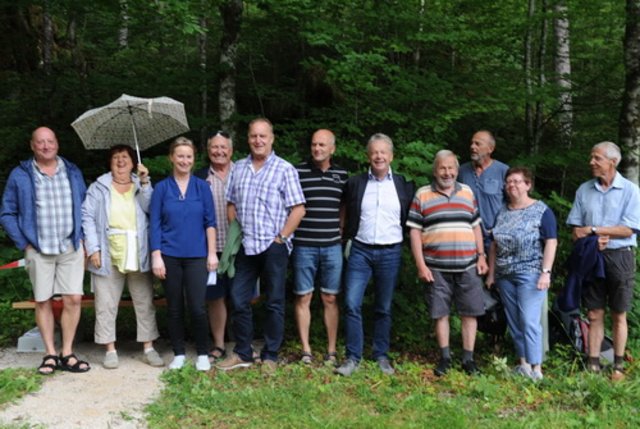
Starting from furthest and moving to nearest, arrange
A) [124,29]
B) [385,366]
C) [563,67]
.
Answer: [124,29], [563,67], [385,366]

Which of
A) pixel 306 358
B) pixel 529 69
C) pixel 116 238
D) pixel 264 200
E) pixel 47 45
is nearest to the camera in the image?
pixel 264 200

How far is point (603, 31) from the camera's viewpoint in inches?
432

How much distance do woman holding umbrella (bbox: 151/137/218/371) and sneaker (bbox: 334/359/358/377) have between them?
44.8 inches

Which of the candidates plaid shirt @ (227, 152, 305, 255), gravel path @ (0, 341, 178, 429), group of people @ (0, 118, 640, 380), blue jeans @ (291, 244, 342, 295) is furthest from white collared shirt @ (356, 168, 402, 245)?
gravel path @ (0, 341, 178, 429)

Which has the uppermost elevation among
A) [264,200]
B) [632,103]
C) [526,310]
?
[632,103]

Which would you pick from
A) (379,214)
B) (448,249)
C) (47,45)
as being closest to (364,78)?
(379,214)

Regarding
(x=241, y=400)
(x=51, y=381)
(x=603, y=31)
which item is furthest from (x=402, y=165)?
(x=603, y=31)

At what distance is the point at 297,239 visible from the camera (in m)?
4.93

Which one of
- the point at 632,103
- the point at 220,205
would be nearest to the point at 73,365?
the point at 220,205

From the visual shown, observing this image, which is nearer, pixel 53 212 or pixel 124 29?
pixel 53 212

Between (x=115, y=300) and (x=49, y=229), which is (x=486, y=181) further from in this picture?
(x=49, y=229)

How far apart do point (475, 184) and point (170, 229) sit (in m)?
2.77

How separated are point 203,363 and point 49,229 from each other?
169 centimetres

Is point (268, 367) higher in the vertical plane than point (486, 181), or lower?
lower
